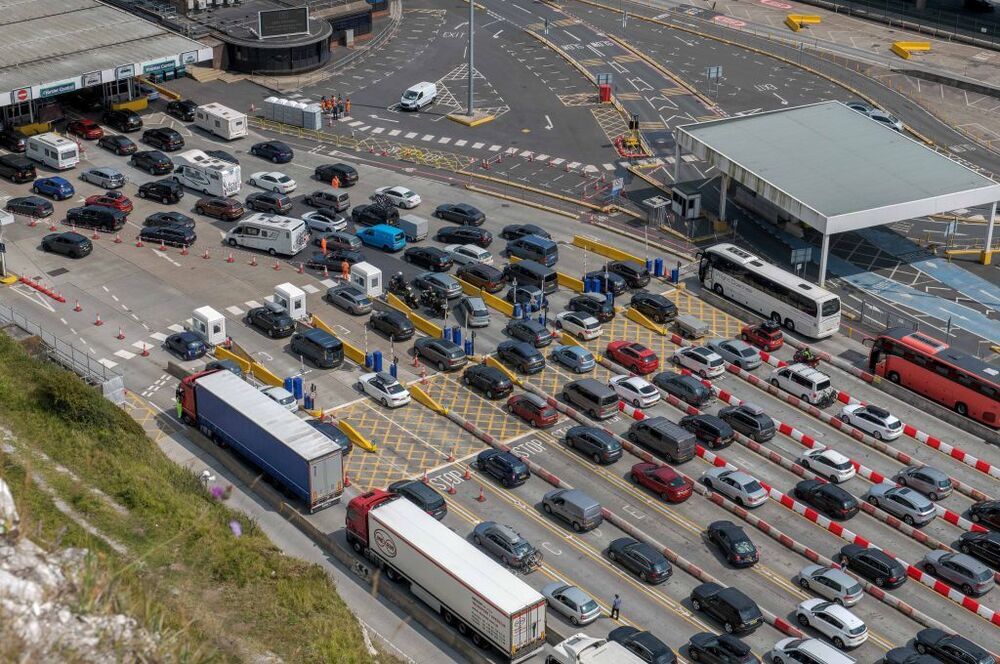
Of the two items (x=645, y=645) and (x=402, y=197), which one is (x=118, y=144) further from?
(x=645, y=645)

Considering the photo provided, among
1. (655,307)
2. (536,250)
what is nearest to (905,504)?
(655,307)

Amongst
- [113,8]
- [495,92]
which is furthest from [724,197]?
[113,8]

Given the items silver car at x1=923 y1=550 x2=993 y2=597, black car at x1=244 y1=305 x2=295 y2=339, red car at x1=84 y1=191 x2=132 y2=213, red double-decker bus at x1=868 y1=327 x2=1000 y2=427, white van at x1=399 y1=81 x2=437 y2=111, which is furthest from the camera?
white van at x1=399 y1=81 x2=437 y2=111

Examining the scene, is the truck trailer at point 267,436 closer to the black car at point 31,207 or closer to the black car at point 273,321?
the black car at point 273,321

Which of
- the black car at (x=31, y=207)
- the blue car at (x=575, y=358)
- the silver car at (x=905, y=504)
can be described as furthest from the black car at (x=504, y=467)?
the black car at (x=31, y=207)

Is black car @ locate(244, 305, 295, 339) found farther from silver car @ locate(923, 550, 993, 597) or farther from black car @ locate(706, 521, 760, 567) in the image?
silver car @ locate(923, 550, 993, 597)

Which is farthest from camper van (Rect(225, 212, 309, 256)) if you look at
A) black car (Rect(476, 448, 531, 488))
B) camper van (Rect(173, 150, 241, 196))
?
black car (Rect(476, 448, 531, 488))
